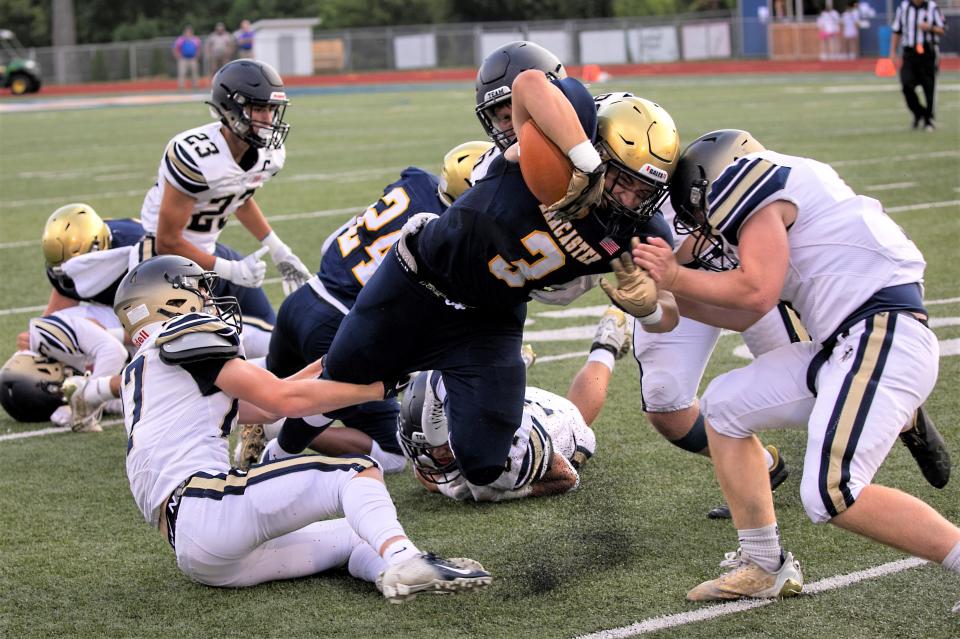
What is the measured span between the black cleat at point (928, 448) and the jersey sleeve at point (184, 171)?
11.1 feet

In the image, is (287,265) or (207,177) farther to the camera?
(287,265)

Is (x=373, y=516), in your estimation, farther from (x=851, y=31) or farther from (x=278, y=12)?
(x=278, y=12)

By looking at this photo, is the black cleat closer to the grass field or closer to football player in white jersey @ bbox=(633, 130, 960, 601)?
the grass field

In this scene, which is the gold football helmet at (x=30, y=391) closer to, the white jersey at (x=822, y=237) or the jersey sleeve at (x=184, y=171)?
the jersey sleeve at (x=184, y=171)

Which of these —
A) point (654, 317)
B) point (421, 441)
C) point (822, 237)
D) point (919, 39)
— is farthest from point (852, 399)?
point (919, 39)

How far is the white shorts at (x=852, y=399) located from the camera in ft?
10.4

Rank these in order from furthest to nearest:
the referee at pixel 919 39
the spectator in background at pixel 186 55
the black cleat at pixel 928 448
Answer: the spectator in background at pixel 186 55 → the referee at pixel 919 39 → the black cleat at pixel 928 448

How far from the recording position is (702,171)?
11.2ft

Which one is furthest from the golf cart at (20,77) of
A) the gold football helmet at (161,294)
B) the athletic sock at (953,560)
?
the athletic sock at (953,560)

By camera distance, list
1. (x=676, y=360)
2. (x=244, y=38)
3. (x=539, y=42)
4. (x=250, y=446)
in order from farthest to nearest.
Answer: (x=539, y=42) → (x=244, y=38) → (x=250, y=446) → (x=676, y=360)

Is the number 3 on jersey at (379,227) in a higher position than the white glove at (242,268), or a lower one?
higher

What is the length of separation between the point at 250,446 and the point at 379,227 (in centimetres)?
106

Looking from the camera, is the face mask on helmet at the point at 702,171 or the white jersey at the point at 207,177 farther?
the white jersey at the point at 207,177

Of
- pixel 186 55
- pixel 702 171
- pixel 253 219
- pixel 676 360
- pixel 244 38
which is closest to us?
pixel 702 171
